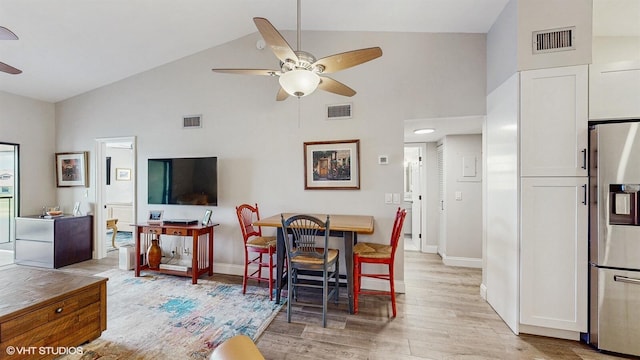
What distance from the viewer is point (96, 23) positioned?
3135 millimetres

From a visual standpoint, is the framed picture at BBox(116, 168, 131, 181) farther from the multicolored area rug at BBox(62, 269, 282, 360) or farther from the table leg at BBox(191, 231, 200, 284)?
the table leg at BBox(191, 231, 200, 284)

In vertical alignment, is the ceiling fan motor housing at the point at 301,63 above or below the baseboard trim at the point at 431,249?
above

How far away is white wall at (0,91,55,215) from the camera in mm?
4320

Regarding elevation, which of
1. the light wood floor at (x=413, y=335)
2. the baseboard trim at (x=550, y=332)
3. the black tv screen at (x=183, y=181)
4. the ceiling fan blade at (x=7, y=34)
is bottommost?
the light wood floor at (x=413, y=335)

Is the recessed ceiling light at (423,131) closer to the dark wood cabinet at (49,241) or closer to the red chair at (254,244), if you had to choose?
the red chair at (254,244)

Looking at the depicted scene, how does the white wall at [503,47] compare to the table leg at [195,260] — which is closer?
the white wall at [503,47]

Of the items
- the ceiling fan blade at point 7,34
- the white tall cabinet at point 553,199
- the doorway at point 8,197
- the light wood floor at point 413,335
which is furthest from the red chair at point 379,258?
the doorway at point 8,197

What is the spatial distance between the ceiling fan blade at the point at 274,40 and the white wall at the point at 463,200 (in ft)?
10.9

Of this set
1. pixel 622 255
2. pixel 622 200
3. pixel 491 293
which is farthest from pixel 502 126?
pixel 491 293

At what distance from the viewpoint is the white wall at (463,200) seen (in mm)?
4211

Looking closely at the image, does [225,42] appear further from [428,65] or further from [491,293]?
[491,293]

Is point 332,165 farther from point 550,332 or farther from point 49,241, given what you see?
point 49,241

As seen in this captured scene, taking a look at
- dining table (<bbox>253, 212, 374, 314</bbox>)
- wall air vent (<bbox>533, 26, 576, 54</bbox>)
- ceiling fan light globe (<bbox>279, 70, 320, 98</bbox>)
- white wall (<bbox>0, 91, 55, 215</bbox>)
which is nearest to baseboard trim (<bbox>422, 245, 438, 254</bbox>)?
dining table (<bbox>253, 212, 374, 314</bbox>)

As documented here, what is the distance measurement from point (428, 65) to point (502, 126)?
120 centimetres
